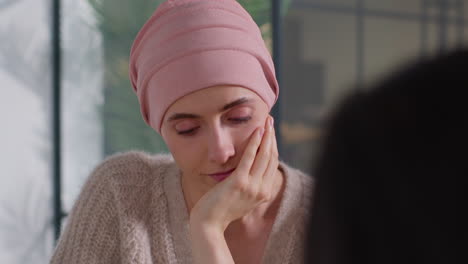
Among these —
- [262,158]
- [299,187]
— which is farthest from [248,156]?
[299,187]

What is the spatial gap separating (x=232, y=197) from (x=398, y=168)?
72 centimetres

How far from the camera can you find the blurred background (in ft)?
8.21

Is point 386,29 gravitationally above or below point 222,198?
below

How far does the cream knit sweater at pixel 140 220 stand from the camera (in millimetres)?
1167

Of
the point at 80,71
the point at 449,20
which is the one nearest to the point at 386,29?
the point at 449,20

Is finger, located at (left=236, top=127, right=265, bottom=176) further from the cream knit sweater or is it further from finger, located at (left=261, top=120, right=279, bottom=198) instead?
the cream knit sweater

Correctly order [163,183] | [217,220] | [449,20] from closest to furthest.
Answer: [217,220]
[163,183]
[449,20]

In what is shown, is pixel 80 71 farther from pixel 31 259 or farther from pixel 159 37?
pixel 159 37

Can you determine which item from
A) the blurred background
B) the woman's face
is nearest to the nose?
the woman's face

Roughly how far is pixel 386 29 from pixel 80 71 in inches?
61.7

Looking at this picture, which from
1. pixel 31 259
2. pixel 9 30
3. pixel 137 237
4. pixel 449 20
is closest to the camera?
pixel 137 237

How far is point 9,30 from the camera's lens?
2.51 m

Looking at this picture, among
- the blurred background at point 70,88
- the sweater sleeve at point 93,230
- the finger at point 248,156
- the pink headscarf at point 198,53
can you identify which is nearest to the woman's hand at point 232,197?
the finger at point 248,156

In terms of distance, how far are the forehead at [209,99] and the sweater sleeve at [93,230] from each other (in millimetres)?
335
